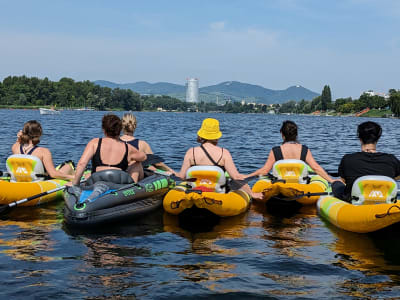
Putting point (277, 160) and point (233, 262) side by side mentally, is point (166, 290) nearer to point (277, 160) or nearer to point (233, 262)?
point (233, 262)

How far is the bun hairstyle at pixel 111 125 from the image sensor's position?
28.0 feet

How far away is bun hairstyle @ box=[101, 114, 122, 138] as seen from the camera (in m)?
8.53

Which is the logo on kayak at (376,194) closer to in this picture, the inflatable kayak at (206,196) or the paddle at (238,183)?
the paddle at (238,183)

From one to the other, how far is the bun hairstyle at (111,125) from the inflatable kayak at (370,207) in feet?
14.0

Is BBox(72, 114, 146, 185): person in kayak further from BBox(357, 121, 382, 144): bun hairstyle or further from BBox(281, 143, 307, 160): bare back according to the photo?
BBox(357, 121, 382, 144): bun hairstyle

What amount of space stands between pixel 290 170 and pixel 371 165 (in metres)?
2.50

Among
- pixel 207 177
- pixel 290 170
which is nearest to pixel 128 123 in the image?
pixel 207 177

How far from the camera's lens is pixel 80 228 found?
324 inches

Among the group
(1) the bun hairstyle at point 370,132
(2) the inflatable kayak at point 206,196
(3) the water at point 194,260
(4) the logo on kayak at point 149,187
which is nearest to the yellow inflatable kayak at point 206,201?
(2) the inflatable kayak at point 206,196

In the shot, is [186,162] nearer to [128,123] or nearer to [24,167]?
[128,123]

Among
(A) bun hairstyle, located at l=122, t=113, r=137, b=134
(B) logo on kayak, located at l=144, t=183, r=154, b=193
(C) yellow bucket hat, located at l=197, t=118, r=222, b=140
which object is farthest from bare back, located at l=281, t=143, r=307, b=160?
(A) bun hairstyle, located at l=122, t=113, r=137, b=134

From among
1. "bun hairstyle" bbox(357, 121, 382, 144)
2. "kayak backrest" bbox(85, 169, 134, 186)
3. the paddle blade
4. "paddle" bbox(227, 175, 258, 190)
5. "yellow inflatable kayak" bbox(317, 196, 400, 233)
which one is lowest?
the paddle blade

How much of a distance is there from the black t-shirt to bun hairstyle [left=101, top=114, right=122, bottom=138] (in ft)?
13.5

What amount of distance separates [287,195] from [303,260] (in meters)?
3.38
